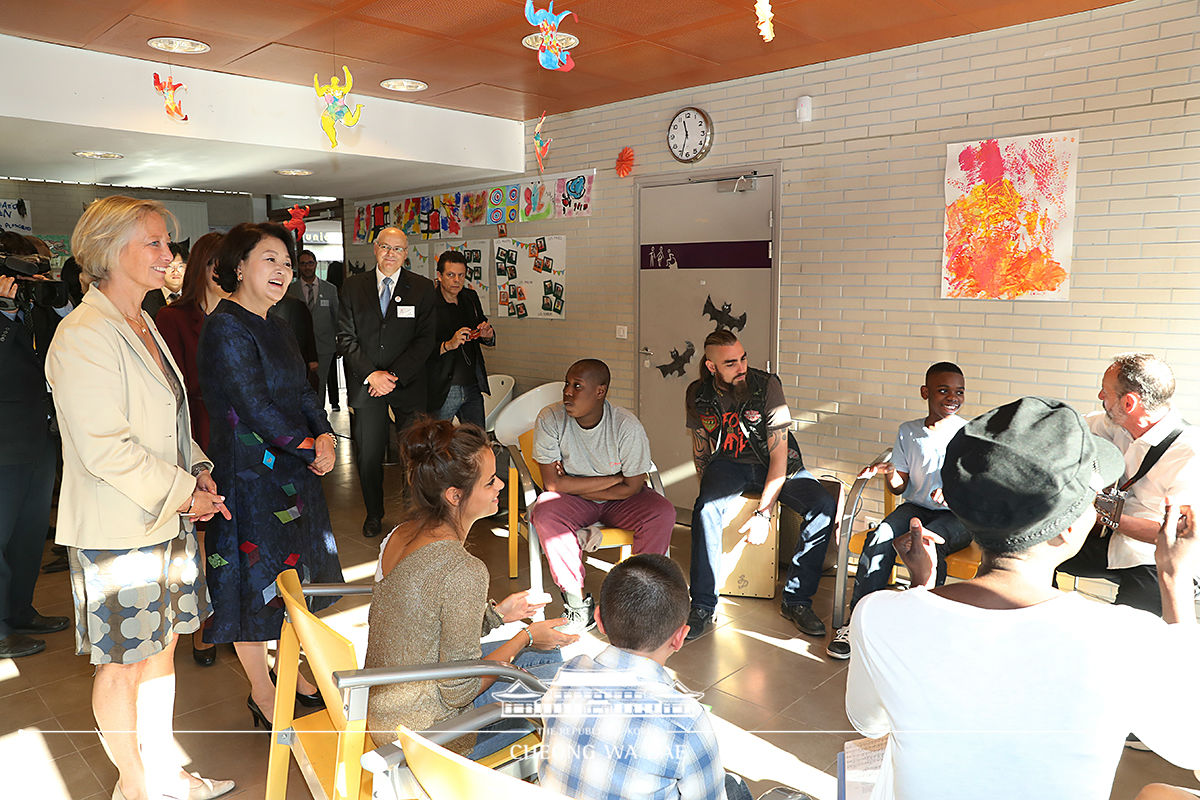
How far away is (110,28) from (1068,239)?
15.5ft

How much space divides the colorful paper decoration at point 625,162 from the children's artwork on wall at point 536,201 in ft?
2.56

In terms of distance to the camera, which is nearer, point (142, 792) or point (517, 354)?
point (142, 792)

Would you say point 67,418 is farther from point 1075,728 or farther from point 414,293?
point 414,293

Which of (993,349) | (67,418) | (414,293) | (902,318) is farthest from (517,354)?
(67,418)

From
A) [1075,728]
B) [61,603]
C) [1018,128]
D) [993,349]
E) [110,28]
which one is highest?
[110,28]

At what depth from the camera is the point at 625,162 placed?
559 centimetres

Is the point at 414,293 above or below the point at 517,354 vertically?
above

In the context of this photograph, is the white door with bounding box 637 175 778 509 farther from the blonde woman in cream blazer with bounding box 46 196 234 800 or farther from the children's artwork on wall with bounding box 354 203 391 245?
the children's artwork on wall with bounding box 354 203 391 245

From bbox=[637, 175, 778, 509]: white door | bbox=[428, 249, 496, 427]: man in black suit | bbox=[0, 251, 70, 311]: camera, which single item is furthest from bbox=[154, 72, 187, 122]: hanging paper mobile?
bbox=[637, 175, 778, 509]: white door

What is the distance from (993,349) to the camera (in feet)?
13.2

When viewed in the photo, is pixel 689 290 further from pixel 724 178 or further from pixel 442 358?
pixel 442 358

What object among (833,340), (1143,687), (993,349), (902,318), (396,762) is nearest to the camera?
(1143,687)

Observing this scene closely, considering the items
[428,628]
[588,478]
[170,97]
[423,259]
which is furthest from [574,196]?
[428,628]

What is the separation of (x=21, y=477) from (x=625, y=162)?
154 inches
